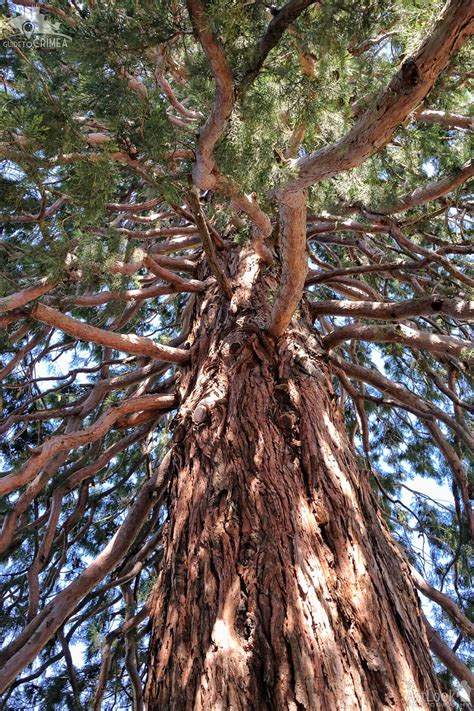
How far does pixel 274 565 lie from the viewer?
172 cm

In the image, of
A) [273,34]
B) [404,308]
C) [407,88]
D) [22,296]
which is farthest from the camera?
[404,308]

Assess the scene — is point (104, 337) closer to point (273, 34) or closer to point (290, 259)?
point (290, 259)

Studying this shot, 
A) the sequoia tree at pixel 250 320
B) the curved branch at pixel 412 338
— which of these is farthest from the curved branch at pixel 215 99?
the curved branch at pixel 412 338

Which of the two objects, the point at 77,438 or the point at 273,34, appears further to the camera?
the point at 77,438

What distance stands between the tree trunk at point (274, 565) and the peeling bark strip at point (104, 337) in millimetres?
308

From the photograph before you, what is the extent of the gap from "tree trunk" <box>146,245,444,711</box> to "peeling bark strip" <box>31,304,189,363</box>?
12.1 inches

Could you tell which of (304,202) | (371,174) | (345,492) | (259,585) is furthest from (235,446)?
(371,174)

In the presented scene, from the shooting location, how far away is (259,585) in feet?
5.56

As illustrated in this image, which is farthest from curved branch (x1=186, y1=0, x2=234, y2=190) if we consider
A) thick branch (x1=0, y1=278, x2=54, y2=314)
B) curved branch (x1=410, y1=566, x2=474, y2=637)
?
curved branch (x1=410, y1=566, x2=474, y2=637)

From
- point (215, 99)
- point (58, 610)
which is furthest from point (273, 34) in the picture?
point (58, 610)

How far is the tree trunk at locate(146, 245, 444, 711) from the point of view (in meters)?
1.47

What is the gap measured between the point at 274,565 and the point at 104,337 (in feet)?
A: 4.43

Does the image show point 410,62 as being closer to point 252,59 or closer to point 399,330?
point 252,59

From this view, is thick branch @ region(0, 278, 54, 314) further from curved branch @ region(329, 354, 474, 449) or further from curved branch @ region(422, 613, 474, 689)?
curved branch @ region(422, 613, 474, 689)
